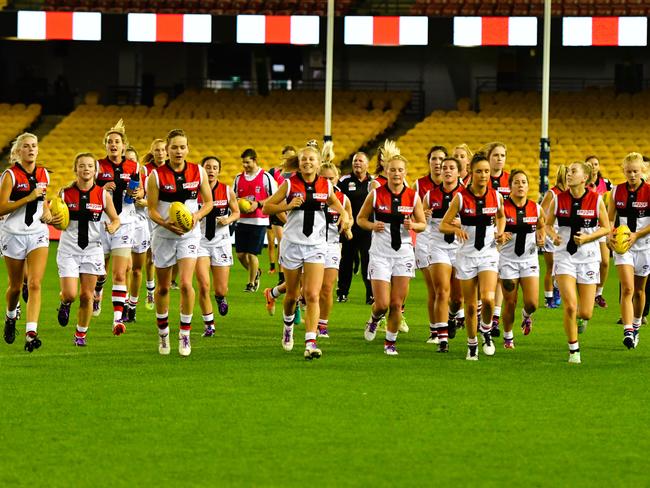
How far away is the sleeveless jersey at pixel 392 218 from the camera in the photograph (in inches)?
460

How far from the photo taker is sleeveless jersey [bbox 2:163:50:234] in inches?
450

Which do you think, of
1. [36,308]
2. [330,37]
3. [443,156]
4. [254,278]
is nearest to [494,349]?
[443,156]

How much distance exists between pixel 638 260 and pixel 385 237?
2532mm

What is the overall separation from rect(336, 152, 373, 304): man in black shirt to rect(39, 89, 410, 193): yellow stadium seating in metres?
13.4

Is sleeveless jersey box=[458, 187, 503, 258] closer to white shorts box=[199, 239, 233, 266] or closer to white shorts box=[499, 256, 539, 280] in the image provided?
white shorts box=[499, 256, 539, 280]

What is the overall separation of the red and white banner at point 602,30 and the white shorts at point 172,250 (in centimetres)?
1922

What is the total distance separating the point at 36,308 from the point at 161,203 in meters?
1.45

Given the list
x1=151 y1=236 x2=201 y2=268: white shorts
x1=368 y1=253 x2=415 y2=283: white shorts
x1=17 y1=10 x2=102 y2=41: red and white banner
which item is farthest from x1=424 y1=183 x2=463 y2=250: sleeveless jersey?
x1=17 y1=10 x2=102 y2=41: red and white banner

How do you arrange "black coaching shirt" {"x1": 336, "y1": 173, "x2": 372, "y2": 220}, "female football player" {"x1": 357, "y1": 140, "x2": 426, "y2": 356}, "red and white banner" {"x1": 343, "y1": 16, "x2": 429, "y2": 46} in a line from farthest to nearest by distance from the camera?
1. "red and white banner" {"x1": 343, "y1": 16, "x2": 429, "y2": 46}
2. "black coaching shirt" {"x1": 336, "y1": 173, "x2": 372, "y2": 220}
3. "female football player" {"x1": 357, "y1": 140, "x2": 426, "y2": 356}

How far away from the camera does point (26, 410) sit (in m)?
8.93

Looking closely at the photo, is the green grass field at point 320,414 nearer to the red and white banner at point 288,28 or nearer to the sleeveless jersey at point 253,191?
the sleeveless jersey at point 253,191

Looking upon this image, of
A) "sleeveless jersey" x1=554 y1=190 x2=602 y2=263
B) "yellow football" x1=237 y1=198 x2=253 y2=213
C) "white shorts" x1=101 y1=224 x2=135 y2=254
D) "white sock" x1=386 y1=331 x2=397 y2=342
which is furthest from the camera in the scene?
"yellow football" x1=237 y1=198 x2=253 y2=213

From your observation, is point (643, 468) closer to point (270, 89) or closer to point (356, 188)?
point (356, 188)

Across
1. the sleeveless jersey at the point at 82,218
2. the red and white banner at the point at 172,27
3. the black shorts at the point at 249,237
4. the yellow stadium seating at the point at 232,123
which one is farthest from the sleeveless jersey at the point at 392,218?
the red and white banner at the point at 172,27
